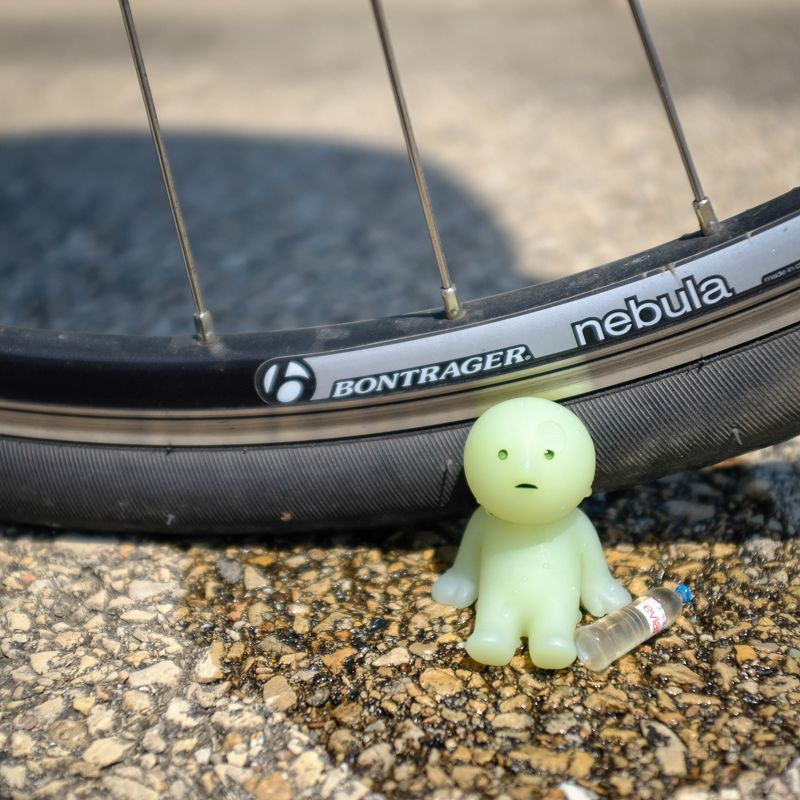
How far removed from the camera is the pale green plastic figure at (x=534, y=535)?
1.35m

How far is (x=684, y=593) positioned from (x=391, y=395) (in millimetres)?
507

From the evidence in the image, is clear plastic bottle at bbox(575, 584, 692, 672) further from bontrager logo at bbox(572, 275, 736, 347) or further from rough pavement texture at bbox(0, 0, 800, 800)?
bontrager logo at bbox(572, 275, 736, 347)

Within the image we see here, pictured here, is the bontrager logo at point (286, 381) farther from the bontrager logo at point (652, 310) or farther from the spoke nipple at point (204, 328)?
the bontrager logo at point (652, 310)

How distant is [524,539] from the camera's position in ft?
4.70

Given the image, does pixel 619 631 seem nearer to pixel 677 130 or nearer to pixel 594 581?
pixel 594 581

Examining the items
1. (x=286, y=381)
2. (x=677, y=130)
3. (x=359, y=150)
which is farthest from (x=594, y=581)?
(x=359, y=150)

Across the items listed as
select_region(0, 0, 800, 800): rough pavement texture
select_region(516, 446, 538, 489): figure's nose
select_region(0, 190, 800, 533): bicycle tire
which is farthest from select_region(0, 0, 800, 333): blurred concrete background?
select_region(516, 446, 538, 489): figure's nose

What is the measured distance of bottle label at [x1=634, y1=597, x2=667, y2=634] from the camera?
4.64ft

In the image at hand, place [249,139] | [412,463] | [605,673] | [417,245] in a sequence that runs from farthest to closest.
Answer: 1. [249,139]
2. [417,245]
3. [412,463]
4. [605,673]

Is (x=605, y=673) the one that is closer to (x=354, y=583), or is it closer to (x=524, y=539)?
(x=524, y=539)

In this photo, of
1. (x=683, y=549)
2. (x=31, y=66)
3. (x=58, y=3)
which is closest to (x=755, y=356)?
(x=683, y=549)

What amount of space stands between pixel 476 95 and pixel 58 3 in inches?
87.9

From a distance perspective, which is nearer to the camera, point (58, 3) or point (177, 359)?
point (177, 359)

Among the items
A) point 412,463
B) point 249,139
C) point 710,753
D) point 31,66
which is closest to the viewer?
point 710,753
